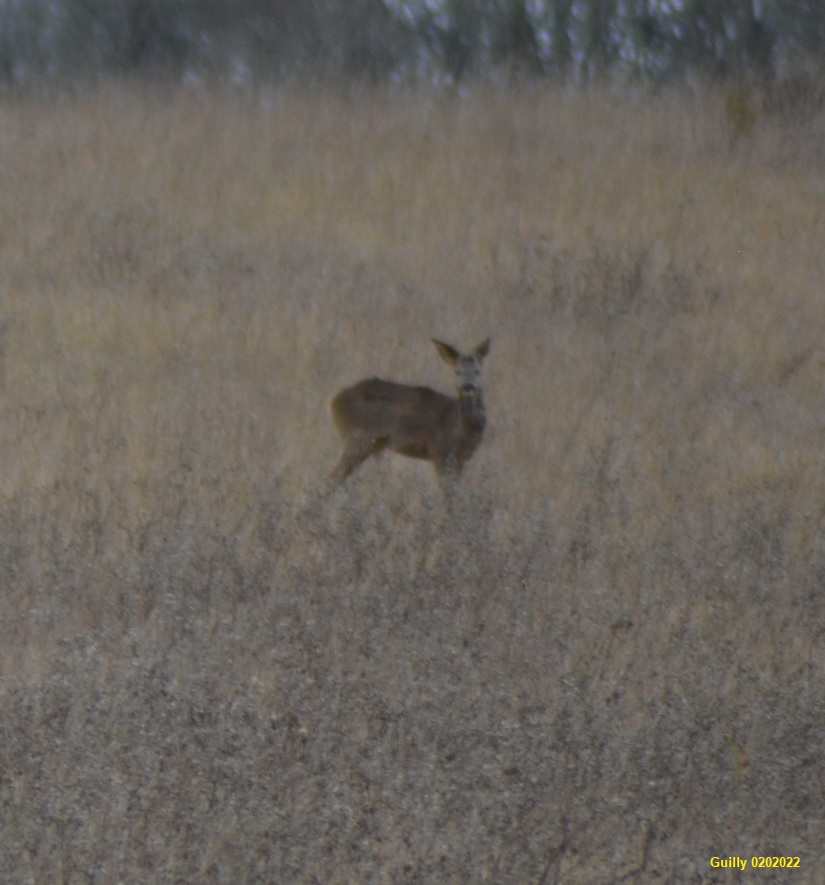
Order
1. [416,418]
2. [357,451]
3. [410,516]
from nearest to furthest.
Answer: [410,516], [357,451], [416,418]

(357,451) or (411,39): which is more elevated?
(411,39)

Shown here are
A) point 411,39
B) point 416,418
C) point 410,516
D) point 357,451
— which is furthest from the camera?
point 411,39

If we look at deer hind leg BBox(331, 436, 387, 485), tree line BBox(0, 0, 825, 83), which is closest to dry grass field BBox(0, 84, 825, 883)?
deer hind leg BBox(331, 436, 387, 485)

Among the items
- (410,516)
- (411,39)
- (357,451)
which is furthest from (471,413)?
(411,39)

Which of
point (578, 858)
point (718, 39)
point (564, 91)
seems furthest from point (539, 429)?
point (718, 39)

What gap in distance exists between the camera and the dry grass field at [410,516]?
392cm

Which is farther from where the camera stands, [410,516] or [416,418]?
[416,418]

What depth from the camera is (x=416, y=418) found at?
7375mm

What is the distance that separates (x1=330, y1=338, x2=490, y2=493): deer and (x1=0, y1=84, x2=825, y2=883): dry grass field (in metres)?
0.19

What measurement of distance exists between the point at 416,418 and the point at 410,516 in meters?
1.44

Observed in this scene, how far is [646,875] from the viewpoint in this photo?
3.71m

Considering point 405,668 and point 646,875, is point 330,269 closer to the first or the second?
point 405,668

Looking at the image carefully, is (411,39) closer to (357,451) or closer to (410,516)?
(357,451)

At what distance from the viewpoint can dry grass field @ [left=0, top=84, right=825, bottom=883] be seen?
12.8ft
